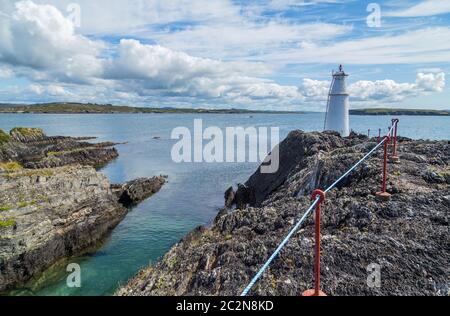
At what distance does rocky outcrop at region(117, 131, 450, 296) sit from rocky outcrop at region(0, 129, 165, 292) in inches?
471

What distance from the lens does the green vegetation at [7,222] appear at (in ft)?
63.1

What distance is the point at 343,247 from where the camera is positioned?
9586 millimetres

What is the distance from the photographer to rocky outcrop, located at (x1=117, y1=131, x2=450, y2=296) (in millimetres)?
8484

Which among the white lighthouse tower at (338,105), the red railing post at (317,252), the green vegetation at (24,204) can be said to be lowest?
the green vegetation at (24,204)

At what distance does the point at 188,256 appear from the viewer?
37.5 ft

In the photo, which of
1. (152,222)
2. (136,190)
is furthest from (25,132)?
(152,222)

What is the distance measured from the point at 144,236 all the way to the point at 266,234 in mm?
17002

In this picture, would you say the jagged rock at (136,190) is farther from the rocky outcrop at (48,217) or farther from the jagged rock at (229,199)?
the jagged rock at (229,199)

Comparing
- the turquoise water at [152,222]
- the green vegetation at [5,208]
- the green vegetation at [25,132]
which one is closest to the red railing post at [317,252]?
the turquoise water at [152,222]

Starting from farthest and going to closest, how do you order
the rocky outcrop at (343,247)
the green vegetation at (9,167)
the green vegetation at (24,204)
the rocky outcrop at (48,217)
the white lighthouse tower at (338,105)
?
the white lighthouse tower at (338,105) < the green vegetation at (9,167) < the green vegetation at (24,204) < the rocky outcrop at (48,217) < the rocky outcrop at (343,247)

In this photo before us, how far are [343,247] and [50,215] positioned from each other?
21.2 metres

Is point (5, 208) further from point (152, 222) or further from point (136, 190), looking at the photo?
point (136, 190)

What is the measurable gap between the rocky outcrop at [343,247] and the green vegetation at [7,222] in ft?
41.2
